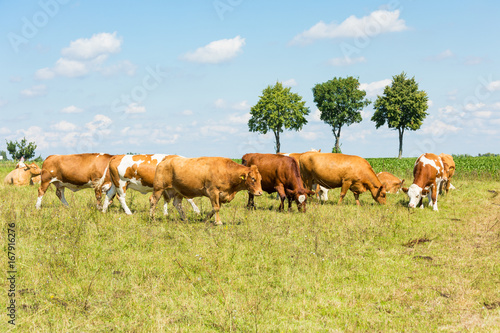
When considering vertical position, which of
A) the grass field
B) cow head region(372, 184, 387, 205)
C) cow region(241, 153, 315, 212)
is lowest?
the grass field

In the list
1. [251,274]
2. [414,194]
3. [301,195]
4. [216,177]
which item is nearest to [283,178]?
[301,195]

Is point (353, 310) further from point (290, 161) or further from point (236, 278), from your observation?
point (290, 161)

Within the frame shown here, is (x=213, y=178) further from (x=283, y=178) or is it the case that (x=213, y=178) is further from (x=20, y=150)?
(x=20, y=150)

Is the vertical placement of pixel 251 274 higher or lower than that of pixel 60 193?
lower

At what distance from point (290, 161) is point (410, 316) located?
8622 millimetres

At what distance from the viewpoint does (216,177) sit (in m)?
10.7

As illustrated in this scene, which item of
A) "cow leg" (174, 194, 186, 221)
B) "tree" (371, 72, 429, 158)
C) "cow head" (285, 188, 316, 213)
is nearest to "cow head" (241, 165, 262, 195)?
A: "cow leg" (174, 194, 186, 221)

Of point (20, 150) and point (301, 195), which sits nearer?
point (301, 195)

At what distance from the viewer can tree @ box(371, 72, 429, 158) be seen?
66.0 meters

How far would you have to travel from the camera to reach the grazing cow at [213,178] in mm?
10664

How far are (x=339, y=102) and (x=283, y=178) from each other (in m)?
67.2

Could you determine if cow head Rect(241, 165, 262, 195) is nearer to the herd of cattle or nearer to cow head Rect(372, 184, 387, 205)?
the herd of cattle

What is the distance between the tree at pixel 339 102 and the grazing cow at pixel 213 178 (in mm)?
68015

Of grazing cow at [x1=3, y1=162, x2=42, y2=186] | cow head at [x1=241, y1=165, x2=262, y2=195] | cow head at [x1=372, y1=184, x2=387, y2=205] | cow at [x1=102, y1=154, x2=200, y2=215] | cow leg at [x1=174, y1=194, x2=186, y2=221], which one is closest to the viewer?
cow head at [x1=241, y1=165, x2=262, y2=195]
